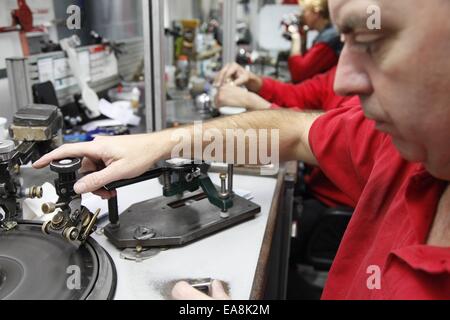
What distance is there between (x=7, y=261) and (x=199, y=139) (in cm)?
50

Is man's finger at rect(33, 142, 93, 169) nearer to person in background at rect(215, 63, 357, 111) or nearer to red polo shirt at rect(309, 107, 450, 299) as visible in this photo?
Result: red polo shirt at rect(309, 107, 450, 299)

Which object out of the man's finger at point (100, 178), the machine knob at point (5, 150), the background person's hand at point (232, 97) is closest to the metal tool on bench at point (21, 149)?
the machine knob at point (5, 150)

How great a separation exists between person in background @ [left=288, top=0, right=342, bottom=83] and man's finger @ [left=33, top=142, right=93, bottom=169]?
168 cm

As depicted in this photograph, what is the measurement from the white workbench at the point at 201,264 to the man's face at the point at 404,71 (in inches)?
13.9

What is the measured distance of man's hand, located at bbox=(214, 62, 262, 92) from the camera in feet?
6.46

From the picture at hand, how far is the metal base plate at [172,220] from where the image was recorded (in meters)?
0.80

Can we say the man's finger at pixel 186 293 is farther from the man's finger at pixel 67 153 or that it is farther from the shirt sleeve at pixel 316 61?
the shirt sleeve at pixel 316 61

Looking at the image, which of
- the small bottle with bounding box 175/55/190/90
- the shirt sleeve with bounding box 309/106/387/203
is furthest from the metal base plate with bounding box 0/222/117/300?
the small bottle with bounding box 175/55/190/90

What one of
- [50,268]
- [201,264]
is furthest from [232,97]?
[50,268]

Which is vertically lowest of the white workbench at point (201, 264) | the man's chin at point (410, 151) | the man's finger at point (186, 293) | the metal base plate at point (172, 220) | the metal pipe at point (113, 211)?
the white workbench at point (201, 264)

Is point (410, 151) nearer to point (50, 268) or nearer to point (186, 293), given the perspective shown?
point (186, 293)

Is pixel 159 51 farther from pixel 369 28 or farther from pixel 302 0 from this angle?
pixel 302 0

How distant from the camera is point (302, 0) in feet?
9.27

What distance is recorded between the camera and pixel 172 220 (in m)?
0.87
